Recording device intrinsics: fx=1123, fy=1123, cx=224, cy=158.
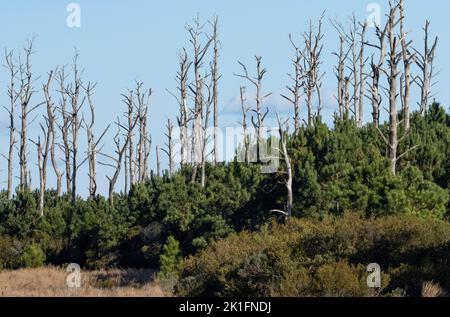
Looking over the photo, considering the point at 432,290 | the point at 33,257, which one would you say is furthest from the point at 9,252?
the point at 432,290

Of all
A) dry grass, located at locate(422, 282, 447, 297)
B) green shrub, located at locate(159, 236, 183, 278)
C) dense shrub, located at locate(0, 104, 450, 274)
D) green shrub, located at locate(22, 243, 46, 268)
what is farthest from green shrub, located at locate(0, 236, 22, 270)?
dry grass, located at locate(422, 282, 447, 297)

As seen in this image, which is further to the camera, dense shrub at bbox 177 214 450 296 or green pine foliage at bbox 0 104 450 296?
green pine foliage at bbox 0 104 450 296

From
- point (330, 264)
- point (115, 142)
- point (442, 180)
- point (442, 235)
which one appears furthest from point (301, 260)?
point (115, 142)

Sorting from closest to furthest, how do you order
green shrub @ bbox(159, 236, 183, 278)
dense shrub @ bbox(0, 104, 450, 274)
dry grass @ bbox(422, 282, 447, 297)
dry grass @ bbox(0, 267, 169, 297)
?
1. dry grass @ bbox(422, 282, 447, 297)
2. dense shrub @ bbox(0, 104, 450, 274)
3. dry grass @ bbox(0, 267, 169, 297)
4. green shrub @ bbox(159, 236, 183, 278)

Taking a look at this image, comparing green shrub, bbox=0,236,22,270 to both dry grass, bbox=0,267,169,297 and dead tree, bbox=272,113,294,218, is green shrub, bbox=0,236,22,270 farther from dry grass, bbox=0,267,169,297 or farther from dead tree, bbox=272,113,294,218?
dead tree, bbox=272,113,294,218

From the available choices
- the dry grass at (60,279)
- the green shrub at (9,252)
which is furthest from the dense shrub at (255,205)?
the dry grass at (60,279)

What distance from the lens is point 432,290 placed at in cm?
2038

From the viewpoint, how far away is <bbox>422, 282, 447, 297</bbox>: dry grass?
2025 centimetres

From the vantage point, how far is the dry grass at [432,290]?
20250 millimetres

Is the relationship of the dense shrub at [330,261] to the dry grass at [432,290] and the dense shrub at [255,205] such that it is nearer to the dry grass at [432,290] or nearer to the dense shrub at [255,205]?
the dense shrub at [255,205]

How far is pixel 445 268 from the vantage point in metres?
21.6

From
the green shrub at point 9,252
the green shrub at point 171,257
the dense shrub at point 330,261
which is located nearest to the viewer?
→ the dense shrub at point 330,261

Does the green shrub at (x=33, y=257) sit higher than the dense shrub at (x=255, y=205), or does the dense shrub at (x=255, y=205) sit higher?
the dense shrub at (x=255, y=205)

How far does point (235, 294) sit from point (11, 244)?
2148 centimetres
